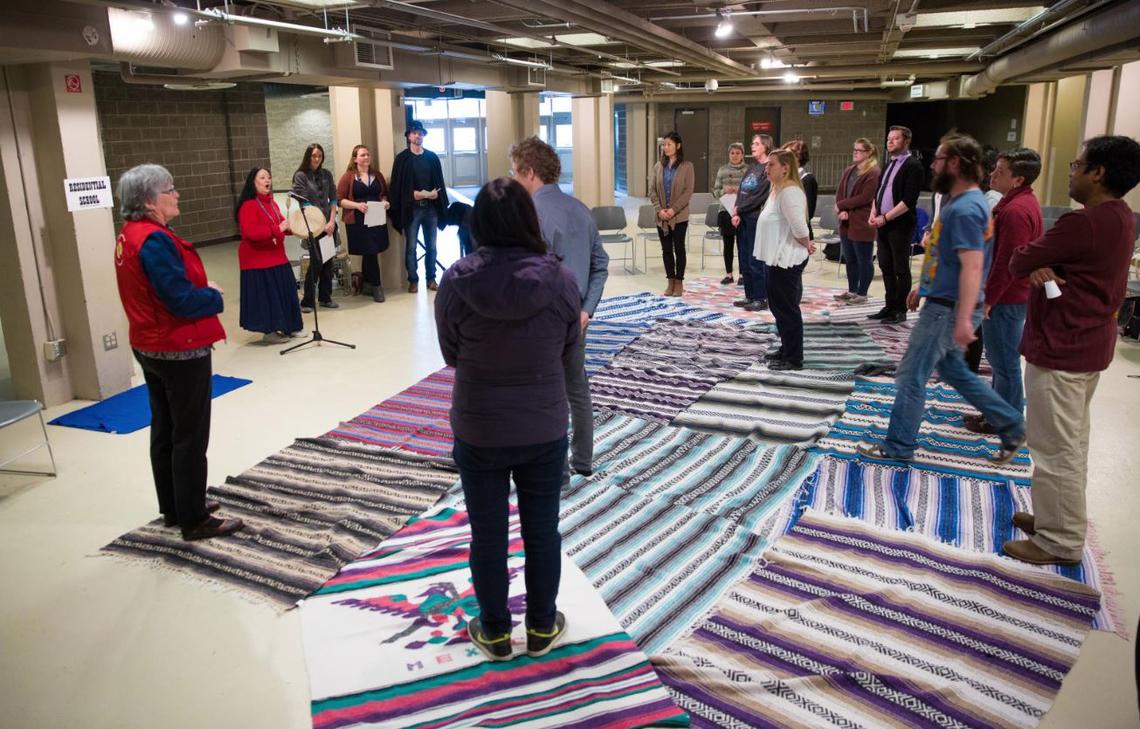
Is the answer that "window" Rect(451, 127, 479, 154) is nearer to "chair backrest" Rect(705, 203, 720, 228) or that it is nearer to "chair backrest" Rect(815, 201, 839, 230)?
"chair backrest" Rect(705, 203, 720, 228)

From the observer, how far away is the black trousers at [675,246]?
8086 mm

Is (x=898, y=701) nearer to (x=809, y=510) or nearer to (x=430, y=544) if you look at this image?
(x=809, y=510)

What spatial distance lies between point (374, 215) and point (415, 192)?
1.75ft

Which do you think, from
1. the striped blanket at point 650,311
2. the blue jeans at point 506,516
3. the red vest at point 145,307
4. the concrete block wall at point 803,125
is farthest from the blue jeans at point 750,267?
the concrete block wall at point 803,125

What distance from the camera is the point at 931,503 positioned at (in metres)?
3.73

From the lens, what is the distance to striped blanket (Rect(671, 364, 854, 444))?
15.2 feet

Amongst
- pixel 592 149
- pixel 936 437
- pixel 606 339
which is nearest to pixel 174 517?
pixel 606 339

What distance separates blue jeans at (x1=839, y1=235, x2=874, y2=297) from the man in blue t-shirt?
342 cm

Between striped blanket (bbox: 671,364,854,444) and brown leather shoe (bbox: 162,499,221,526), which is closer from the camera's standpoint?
brown leather shoe (bbox: 162,499,221,526)

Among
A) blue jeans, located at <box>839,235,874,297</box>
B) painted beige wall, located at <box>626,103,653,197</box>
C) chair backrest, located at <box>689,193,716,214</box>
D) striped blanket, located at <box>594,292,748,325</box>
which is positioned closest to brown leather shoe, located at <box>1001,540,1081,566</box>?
striped blanket, located at <box>594,292,748,325</box>

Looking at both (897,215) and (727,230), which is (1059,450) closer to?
(897,215)

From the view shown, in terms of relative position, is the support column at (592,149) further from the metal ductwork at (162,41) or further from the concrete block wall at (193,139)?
the metal ductwork at (162,41)

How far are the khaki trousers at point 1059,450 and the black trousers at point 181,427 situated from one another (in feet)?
10.4

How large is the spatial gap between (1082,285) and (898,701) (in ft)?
5.29
